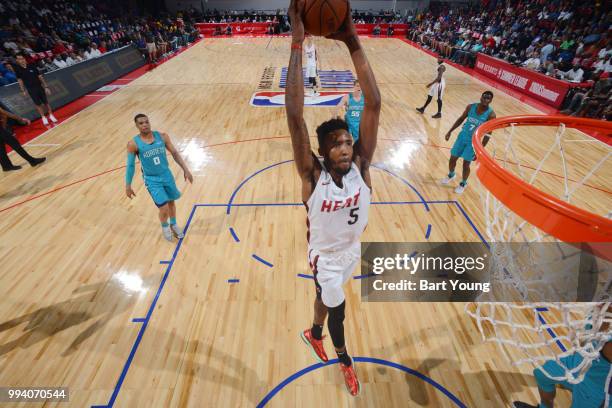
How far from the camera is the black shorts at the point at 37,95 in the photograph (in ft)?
25.9

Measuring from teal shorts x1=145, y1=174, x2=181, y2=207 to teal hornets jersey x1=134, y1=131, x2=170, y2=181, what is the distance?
0.17 feet

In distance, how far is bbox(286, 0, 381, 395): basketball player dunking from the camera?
2.03m

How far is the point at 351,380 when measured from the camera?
2.79 m

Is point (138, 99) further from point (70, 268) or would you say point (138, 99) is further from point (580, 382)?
point (580, 382)

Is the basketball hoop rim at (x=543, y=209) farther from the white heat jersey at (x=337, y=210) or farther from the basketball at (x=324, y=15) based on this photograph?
the basketball at (x=324, y=15)

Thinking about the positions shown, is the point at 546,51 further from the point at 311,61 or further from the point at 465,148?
the point at 465,148

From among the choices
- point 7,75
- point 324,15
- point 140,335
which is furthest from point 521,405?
point 7,75

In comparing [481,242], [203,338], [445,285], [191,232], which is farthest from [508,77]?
[203,338]

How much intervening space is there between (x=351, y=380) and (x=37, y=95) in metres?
9.79

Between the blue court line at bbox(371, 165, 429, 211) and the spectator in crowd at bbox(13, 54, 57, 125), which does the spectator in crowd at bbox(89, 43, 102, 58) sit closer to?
the spectator in crowd at bbox(13, 54, 57, 125)

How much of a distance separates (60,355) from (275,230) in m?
2.78

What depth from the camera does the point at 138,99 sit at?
35.0 feet

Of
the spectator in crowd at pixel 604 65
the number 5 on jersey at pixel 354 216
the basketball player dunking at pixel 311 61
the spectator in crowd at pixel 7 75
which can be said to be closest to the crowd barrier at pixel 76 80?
the spectator in crowd at pixel 7 75

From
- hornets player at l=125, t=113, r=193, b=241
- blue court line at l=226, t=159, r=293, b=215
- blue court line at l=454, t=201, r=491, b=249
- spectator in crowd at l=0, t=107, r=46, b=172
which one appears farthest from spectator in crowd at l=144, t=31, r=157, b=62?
blue court line at l=454, t=201, r=491, b=249
